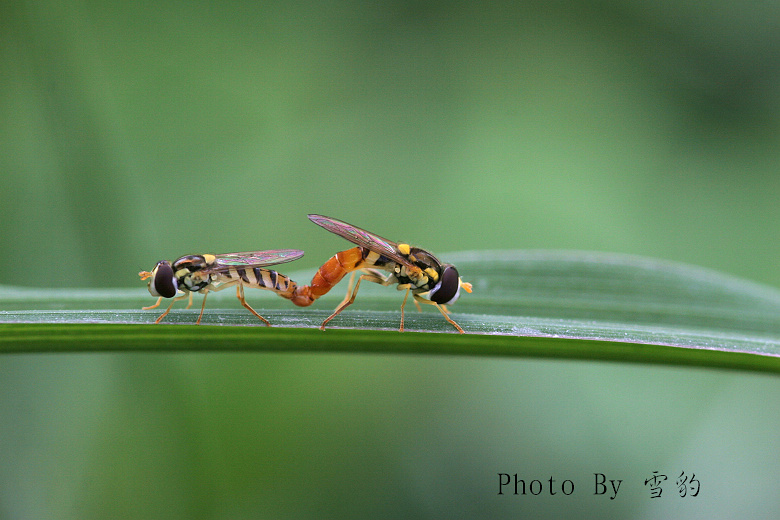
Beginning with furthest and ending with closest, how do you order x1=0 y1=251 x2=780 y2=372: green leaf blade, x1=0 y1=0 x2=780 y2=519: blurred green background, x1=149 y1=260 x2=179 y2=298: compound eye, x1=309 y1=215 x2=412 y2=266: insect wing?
x1=0 y1=0 x2=780 y2=519: blurred green background
x1=309 y1=215 x2=412 y2=266: insect wing
x1=149 y1=260 x2=179 y2=298: compound eye
x1=0 y1=251 x2=780 y2=372: green leaf blade

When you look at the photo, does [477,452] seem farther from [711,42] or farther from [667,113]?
[711,42]

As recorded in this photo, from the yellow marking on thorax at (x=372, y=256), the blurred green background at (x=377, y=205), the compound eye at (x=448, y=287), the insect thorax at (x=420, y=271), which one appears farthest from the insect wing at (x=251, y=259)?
the blurred green background at (x=377, y=205)

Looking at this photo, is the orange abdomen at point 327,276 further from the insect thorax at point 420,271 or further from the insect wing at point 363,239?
the insect thorax at point 420,271

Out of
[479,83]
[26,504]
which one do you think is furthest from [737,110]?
[26,504]

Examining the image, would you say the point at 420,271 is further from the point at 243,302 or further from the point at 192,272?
the point at 192,272

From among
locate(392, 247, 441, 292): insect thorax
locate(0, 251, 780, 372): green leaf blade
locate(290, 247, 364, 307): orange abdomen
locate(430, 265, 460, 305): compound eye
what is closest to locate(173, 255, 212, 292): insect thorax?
locate(0, 251, 780, 372): green leaf blade

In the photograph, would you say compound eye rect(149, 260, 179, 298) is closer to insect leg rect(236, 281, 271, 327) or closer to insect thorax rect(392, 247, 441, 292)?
insect leg rect(236, 281, 271, 327)

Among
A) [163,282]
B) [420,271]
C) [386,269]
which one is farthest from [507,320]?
[163,282]
